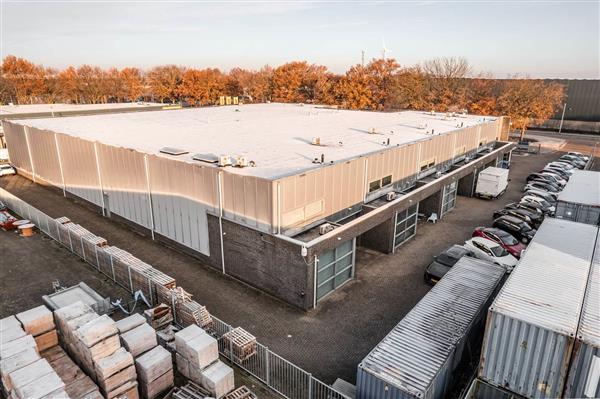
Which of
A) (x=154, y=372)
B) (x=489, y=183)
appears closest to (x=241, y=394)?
(x=154, y=372)

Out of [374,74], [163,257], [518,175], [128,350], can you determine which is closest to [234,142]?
[163,257]

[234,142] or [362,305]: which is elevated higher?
[234,142]

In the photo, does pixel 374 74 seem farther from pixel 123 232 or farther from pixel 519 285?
pixel 519 285

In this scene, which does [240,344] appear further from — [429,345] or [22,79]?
[22,79]

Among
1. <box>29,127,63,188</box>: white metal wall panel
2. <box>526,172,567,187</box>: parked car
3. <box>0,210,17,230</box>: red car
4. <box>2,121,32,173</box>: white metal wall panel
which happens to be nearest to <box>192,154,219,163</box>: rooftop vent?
<box>0,210,17,230</box>: red car

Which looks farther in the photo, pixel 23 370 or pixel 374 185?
pixel 374 185

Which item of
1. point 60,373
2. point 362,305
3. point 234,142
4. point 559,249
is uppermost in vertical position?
point 234,142

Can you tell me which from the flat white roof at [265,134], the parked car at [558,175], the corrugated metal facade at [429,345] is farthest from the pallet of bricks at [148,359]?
the parked car at [558,175]
